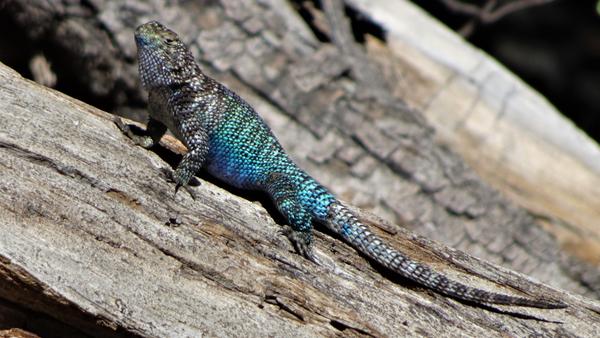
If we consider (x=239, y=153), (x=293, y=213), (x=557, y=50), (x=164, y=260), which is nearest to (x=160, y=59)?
(x=239, y=153)

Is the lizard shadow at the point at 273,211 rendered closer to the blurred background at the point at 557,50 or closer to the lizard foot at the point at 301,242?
the lizard foot at the point at 301,242

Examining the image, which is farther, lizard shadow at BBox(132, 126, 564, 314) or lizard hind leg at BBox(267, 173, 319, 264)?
lizard shadow at BBox(132, 126, 564, 314)

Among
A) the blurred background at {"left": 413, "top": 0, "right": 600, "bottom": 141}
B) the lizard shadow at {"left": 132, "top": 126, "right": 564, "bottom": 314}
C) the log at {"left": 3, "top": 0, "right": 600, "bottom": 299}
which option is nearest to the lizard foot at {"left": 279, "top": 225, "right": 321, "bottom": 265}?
the lizard shadow at {"left": 132, "top": 126, "right": 564, "bottom": 314}

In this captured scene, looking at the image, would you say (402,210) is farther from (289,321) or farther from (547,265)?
(289,321)

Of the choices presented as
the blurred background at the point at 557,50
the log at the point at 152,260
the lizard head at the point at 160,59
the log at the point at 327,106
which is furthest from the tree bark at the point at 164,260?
the blurred background at the point at 557,50

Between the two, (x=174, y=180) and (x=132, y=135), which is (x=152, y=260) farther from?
(x=132, y=135)

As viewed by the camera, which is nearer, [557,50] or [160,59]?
[160,59]

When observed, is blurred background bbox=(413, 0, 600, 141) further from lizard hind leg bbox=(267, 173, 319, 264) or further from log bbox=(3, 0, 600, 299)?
lizard hind leg bbox=(267, 173, 319, 264)

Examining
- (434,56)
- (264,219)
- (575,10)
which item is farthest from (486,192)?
(575,10)
